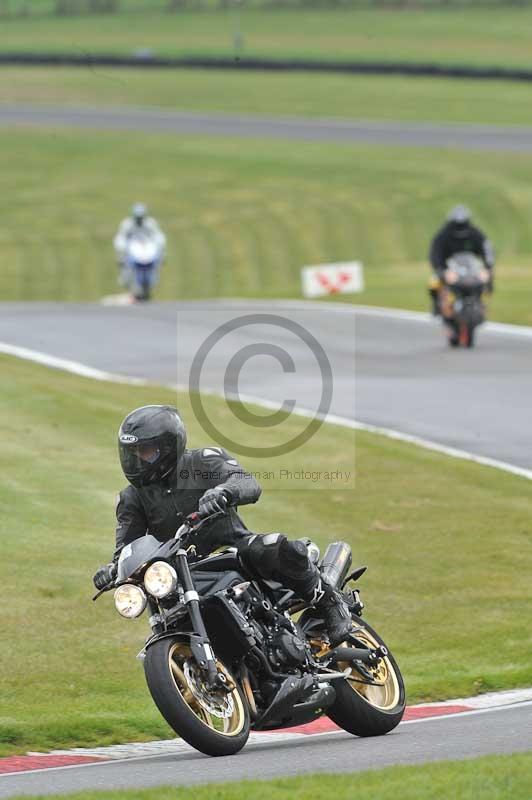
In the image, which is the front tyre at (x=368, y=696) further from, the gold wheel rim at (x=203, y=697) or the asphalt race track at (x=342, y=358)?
the asphalt race track at (x=342, y=358)

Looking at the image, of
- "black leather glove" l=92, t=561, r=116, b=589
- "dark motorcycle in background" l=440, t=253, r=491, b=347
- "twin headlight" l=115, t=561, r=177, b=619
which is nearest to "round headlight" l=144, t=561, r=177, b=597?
"twin headlight" l=115, t=561, r=177, b=619

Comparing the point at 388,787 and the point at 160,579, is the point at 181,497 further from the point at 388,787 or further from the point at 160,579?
the point at 388,787

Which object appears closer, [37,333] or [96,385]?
[96,385]

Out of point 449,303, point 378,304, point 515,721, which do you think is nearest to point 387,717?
point 515,721

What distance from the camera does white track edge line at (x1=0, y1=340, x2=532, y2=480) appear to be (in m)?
16.4

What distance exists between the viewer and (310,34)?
70.6 m

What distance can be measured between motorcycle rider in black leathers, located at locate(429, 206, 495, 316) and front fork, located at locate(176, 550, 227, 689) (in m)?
16.9

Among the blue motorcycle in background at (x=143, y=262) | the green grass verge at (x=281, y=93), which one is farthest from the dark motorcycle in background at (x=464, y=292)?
the green grass verge at (x=281, y=93)

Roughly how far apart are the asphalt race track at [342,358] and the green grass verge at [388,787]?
973cm

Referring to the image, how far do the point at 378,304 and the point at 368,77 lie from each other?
3388 cm

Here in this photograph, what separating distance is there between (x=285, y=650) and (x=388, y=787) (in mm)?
1581

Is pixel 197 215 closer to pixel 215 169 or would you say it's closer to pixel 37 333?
pixel 215 169

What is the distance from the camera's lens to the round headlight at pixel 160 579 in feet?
24.0

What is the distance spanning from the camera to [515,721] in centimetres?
828
